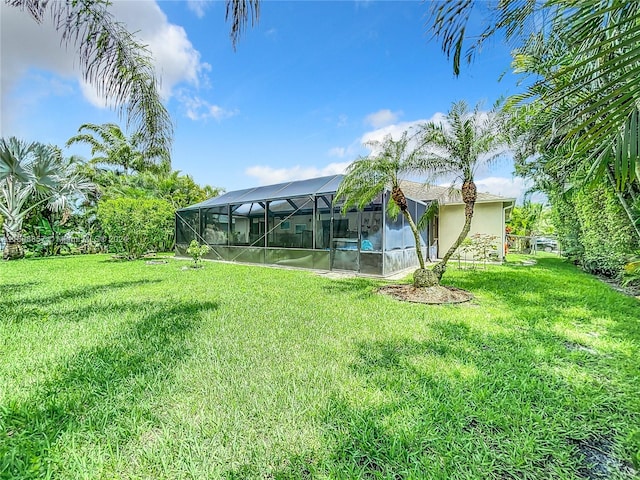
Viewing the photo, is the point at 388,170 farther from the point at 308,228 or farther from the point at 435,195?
the point at 435,195

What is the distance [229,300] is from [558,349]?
19.4 ft

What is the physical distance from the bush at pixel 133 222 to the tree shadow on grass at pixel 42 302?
18.8ft

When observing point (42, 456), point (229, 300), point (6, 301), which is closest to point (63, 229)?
point (6, 301)

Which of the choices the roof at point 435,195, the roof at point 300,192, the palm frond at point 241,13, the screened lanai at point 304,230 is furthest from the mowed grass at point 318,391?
the roof at point 435,195

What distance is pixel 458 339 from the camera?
424 centimetres

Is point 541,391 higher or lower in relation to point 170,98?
lower

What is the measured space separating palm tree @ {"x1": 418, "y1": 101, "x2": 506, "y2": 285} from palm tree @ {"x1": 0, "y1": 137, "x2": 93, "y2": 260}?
639 inches

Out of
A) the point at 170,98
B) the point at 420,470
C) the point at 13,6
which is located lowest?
the point at 420,470

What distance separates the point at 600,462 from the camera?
82.6 inches

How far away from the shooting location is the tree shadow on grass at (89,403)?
2.14 meters

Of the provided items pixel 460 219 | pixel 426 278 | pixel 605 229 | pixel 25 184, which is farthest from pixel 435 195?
pixel 25 184

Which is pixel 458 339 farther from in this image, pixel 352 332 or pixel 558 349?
pixel 352 332

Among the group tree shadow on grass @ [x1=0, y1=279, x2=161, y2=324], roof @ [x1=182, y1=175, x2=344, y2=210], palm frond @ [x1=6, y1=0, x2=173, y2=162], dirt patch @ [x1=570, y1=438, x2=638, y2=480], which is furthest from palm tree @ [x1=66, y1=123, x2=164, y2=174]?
dirt patch @ [x1=570, y1=438, x2=638, y2=480]

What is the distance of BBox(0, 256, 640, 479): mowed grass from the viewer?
207 centimetres
